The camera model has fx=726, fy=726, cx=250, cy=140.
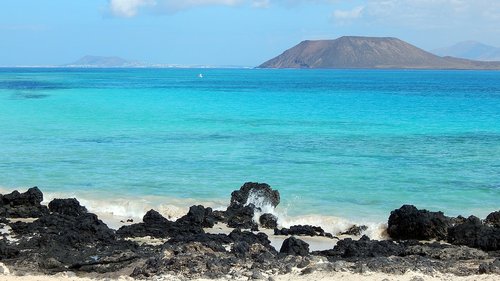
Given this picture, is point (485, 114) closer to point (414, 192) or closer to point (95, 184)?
point (414, 192)

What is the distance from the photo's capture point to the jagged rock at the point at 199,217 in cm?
1403

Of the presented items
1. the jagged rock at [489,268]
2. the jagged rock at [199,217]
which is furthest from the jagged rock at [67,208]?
the jagged rock at [489,268]

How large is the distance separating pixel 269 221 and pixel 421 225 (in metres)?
3.17

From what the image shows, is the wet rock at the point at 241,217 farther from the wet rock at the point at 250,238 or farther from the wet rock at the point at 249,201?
the wet rock at the point at 250,238

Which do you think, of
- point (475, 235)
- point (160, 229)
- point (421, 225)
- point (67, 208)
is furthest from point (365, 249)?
point (67, 208)

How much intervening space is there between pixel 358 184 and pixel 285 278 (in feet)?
35.9

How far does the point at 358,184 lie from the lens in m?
20.4

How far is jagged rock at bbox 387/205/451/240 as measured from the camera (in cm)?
1356

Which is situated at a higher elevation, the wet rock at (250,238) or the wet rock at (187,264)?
the wet rock at (187,264)

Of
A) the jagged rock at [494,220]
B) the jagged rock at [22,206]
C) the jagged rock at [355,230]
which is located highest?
the jagged rock at [22,206]

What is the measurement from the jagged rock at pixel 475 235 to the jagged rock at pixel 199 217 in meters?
4.65

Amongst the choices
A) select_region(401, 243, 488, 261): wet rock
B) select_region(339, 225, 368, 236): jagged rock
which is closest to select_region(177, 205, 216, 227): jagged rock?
select_region(339, 225, 368, 236): jagged rock

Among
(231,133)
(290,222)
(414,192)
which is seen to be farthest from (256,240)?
(231,133)

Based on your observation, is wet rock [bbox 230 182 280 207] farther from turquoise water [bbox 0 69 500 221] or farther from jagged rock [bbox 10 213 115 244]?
jagged rock [bbox 10 213 115 244]
